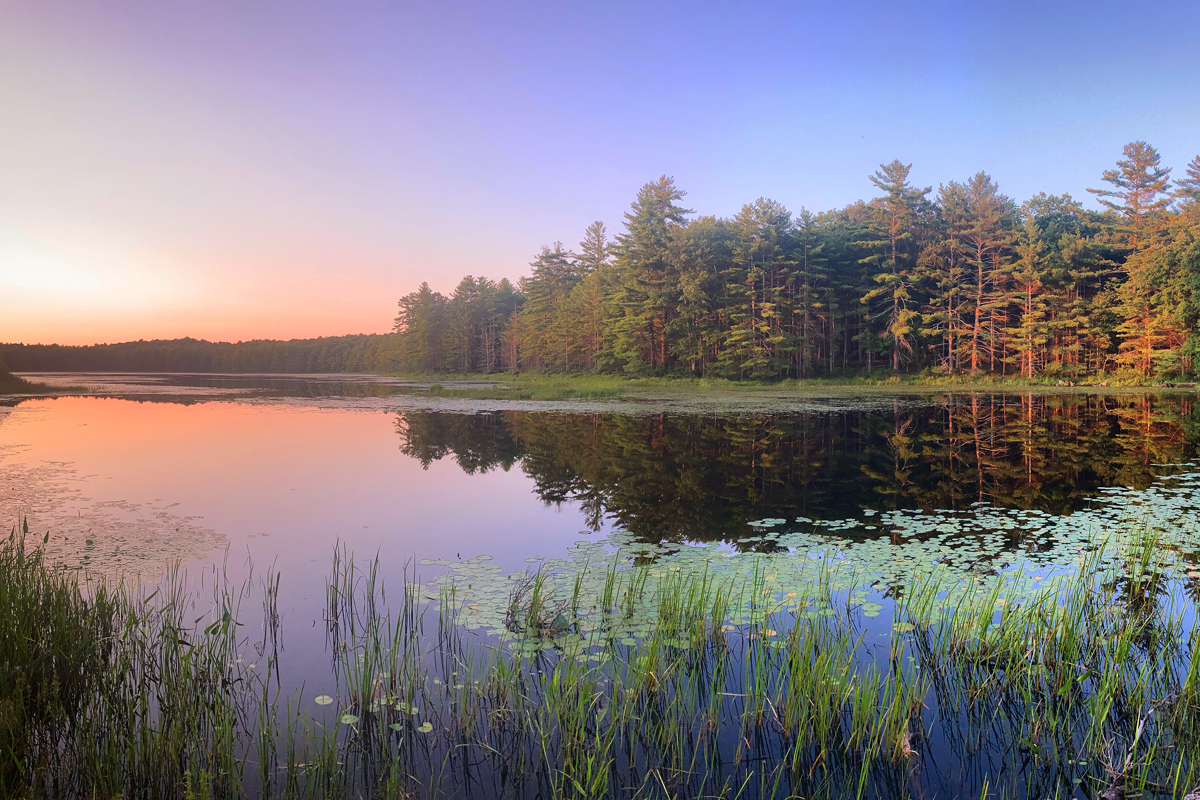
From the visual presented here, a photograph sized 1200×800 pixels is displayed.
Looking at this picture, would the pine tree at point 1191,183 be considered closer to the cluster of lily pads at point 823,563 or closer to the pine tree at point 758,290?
the pine tree at point 758,290

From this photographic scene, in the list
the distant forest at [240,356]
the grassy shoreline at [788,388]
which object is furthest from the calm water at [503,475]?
the distant forest at [240,356]

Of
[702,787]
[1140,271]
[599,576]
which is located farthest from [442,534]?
[1140,271]

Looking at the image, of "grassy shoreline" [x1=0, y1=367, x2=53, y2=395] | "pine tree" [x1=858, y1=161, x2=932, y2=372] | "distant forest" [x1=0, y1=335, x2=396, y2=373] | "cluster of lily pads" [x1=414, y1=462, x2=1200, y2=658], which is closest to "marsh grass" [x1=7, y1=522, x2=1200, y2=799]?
"cluster of lily pads" [x1=414, y1=462, x2=1200, y2=658]

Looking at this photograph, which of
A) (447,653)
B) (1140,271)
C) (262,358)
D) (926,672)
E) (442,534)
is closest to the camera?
(926,672)

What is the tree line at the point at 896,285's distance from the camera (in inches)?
1758

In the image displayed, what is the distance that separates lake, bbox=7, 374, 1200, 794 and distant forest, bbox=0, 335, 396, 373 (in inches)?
4151

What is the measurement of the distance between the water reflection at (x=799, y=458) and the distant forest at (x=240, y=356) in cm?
10488

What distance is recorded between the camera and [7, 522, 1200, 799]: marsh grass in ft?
10.2

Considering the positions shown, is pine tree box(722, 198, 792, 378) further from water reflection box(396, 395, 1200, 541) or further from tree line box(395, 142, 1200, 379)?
water reflection box(396, 395, 1200, 541)

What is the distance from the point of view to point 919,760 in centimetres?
334

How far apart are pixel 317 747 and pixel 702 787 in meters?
1.98

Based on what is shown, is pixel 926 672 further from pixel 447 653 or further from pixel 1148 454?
pixel 1148 454

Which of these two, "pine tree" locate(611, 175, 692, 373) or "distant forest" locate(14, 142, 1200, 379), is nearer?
"distant forest" locate(14, 142, 1200, 379)

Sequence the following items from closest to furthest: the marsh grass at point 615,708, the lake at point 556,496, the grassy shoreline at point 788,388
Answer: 1. the marsh grass at point 615,708
2. the lake at point 556,496
3. the grassy shoreline at point 788,388
